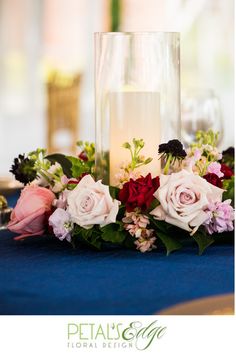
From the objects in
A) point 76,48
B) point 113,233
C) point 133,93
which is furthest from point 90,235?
point 76,48

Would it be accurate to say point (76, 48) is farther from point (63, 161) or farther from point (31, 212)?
point (31, 212)

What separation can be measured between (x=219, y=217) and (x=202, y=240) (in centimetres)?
4

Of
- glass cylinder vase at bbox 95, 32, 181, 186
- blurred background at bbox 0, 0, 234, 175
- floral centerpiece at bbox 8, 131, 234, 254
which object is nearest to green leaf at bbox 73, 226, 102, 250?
floral centerpiece at bbox 8, 131, 234, 254

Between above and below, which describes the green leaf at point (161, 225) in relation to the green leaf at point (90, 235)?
above

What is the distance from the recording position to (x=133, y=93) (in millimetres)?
1224

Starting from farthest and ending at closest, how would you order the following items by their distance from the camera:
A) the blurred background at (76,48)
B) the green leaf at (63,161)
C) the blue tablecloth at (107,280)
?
1. the blurred background at (76,48)
2. the green leaf at (63,161)
3. the blue tablecloth at (107,280)

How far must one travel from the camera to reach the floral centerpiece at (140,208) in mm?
1097

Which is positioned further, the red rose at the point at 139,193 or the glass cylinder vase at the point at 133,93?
the glass cylinder vase at the point at 133,93

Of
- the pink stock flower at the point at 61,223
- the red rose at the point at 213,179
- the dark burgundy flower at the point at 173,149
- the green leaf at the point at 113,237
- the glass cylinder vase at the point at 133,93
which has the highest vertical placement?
the glass cylinder vase at the point at 133,93

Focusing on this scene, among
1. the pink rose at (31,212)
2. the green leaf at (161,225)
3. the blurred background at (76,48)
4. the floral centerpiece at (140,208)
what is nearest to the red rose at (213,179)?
the floral centerpiece at (140,208)

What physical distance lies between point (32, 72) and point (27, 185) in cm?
595

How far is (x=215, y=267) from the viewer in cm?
105

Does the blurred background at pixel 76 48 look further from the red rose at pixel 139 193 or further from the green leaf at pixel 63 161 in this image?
the red rose at pixel 139 193
